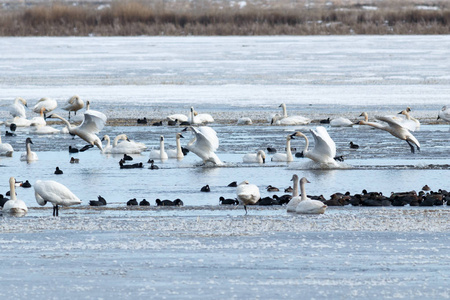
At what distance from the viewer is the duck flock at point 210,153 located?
9633mm

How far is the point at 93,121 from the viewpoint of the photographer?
15.9 metres

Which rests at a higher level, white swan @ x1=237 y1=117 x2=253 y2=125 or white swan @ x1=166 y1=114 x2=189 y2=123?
white swan @ x1=166 y1=114 x2=189 y2=123

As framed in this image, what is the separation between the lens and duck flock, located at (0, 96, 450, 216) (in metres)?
9.63

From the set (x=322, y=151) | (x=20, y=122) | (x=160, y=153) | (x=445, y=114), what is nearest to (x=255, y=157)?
(x=322, y=151)

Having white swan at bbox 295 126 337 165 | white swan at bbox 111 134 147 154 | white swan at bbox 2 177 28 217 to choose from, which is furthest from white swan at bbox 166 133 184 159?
white swan at bbox 2 177 28 217

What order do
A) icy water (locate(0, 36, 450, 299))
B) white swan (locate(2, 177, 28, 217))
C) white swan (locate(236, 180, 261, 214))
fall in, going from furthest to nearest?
1. white swan (locate(236, 180, 261, 214))
2. white swan (locate(2, 177, 28, 217))
3. icy water (locate(0, 36, 450, 299))

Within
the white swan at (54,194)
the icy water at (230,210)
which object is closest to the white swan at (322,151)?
the icy water at (230,210)

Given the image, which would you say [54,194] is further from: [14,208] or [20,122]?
[20,122]

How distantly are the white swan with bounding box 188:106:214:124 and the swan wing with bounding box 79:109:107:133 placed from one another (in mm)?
2566

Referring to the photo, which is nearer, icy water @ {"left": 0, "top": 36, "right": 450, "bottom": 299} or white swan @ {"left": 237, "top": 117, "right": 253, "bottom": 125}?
icy water @ {"left": 0, "top": 36, "right": 450, "bottom": 299}

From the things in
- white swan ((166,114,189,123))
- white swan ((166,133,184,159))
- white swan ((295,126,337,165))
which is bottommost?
white swan ((166,133,184,159))

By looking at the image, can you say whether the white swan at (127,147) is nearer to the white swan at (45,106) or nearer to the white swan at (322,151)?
the white swan at (322,151)

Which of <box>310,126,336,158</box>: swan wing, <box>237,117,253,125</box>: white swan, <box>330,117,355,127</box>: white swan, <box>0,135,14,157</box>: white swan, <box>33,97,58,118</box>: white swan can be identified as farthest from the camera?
<box>33,97,58,118</box>: white swan

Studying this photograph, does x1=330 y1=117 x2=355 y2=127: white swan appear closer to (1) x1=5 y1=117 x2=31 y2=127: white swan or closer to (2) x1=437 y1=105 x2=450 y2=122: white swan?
Answer: (2) x1=437 y1=105 x2=450 y2=122: white swan
